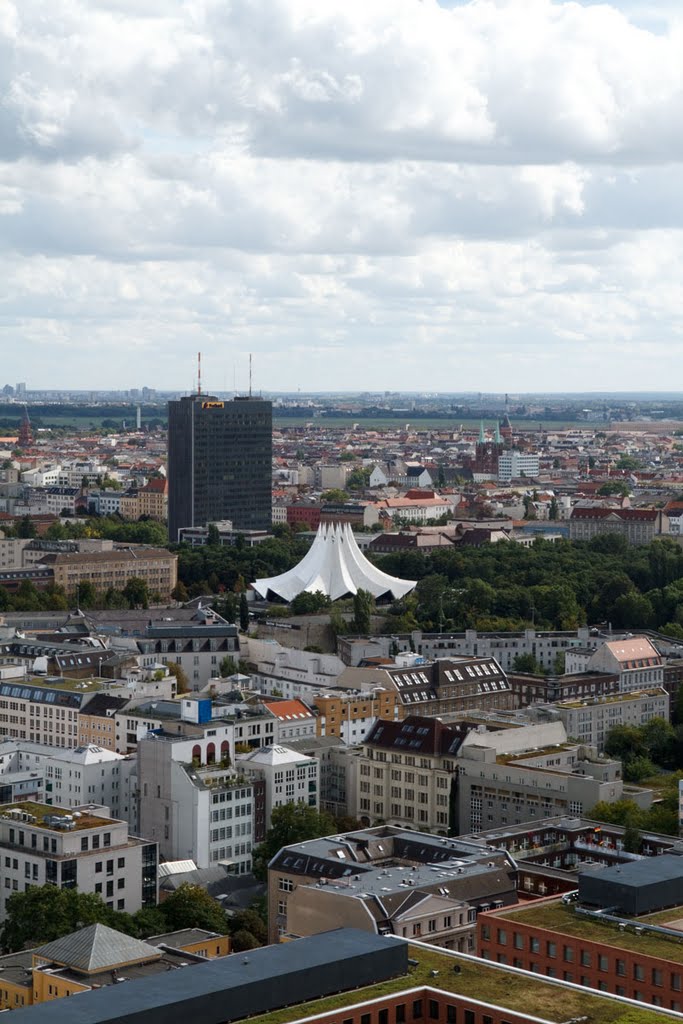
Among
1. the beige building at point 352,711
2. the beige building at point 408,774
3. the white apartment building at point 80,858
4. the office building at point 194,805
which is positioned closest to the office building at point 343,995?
the white apartment building at point 80,858

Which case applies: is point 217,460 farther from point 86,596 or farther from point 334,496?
point 86,596

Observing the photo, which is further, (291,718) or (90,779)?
(291,718)

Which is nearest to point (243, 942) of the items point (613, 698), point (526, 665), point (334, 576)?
point (613, 698)

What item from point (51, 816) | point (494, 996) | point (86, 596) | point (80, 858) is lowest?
point (86, 596)

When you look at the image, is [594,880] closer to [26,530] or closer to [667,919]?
[667,919]

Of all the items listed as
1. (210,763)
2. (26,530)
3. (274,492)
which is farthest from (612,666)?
(274,492)

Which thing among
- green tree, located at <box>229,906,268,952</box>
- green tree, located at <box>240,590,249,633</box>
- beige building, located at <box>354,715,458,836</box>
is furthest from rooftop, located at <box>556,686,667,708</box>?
green tree, located at <box>229,906,268,952</box>

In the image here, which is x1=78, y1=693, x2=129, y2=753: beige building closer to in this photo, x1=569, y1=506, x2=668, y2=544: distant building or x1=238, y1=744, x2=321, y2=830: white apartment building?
x1=238, y1=744, x2=321, y2=830: white apartment building
